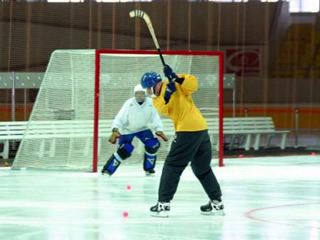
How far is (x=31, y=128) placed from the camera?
38.0ft

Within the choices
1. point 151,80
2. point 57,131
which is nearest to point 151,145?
point 57,131

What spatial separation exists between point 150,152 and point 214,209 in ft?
11.5

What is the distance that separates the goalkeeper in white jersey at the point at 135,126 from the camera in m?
10.4

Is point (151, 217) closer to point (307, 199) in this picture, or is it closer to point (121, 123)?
point (307, 199)

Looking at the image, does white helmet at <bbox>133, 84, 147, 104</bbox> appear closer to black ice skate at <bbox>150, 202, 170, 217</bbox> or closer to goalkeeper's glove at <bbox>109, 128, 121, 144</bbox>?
goalkeeper's glove at <bbox>109, 128, 121, 144</bbox>

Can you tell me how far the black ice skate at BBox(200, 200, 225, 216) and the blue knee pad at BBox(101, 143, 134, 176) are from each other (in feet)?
10.9

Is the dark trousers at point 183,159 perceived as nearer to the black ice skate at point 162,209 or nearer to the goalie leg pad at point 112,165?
the black ice skate at point 162,209

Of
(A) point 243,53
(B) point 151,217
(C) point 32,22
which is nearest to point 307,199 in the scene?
(B) point 151,217

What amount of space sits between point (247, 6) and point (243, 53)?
986 millimetres

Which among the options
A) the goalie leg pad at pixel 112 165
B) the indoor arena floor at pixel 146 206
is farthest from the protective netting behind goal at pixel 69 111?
the goalie leg pad at pixel 112 165

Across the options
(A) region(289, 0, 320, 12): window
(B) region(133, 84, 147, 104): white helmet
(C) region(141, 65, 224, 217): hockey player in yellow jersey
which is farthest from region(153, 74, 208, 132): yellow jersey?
(A) region(289, 0, 320, 12): window

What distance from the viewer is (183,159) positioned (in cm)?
685

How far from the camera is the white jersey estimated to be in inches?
409

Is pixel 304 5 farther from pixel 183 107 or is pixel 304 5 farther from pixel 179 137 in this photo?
pixel 179 137
